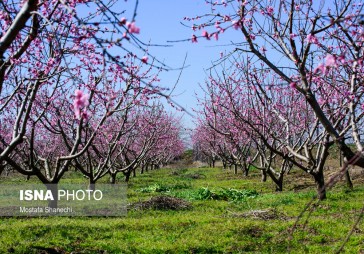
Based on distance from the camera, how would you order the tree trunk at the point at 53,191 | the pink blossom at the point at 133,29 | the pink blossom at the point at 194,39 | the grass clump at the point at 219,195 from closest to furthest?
1. the pink blossom at the point at 133,29
2. the pink blossom at the point at 194,39
3. the tree trunk at the point at 53,191
4. the grass clump at the point at 219,195

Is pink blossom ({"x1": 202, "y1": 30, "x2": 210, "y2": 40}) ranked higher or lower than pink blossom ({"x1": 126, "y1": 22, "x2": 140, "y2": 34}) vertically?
higher

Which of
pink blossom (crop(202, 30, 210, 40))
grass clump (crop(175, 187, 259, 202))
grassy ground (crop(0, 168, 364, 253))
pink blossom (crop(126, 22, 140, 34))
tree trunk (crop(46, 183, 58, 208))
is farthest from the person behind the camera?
grass clump (crop(175, 187, 259, 202))

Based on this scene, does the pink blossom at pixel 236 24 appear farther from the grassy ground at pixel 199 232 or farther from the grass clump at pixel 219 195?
the grass clump at pixel 219 195

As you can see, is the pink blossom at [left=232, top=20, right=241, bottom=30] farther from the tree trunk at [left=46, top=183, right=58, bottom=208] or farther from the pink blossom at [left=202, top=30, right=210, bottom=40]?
the tree trunk at [left=46, top=183, right=58, bottom=208]

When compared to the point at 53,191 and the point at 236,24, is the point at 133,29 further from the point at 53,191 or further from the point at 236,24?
the point at 53,191

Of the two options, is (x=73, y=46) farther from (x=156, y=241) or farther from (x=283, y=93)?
(x=283, y=93)

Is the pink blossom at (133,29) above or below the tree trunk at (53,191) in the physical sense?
above

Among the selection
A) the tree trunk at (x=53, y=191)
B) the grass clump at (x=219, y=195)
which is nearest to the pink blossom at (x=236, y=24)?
the tree trunk at (x=53, y=191)

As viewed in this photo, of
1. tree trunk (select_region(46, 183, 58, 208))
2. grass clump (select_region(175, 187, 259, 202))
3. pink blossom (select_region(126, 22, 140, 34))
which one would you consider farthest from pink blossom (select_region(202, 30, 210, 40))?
grass clump (select_region(175, 187, 259, 202))

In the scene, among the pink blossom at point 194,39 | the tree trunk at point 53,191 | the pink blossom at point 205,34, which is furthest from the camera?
the tree trunk at point 53,191

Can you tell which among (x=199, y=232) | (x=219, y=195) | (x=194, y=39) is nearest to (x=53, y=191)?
(x=199, y=232)

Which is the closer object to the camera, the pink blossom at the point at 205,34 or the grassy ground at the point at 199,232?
the pink blossom at the point at 205,34

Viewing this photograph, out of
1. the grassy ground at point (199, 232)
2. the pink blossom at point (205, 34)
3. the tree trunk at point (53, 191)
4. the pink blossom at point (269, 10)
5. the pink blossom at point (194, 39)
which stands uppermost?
the pink blossom at point (269, 10)

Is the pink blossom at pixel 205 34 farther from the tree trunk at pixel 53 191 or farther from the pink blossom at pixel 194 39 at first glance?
the tree trunk at pixel 53 191
